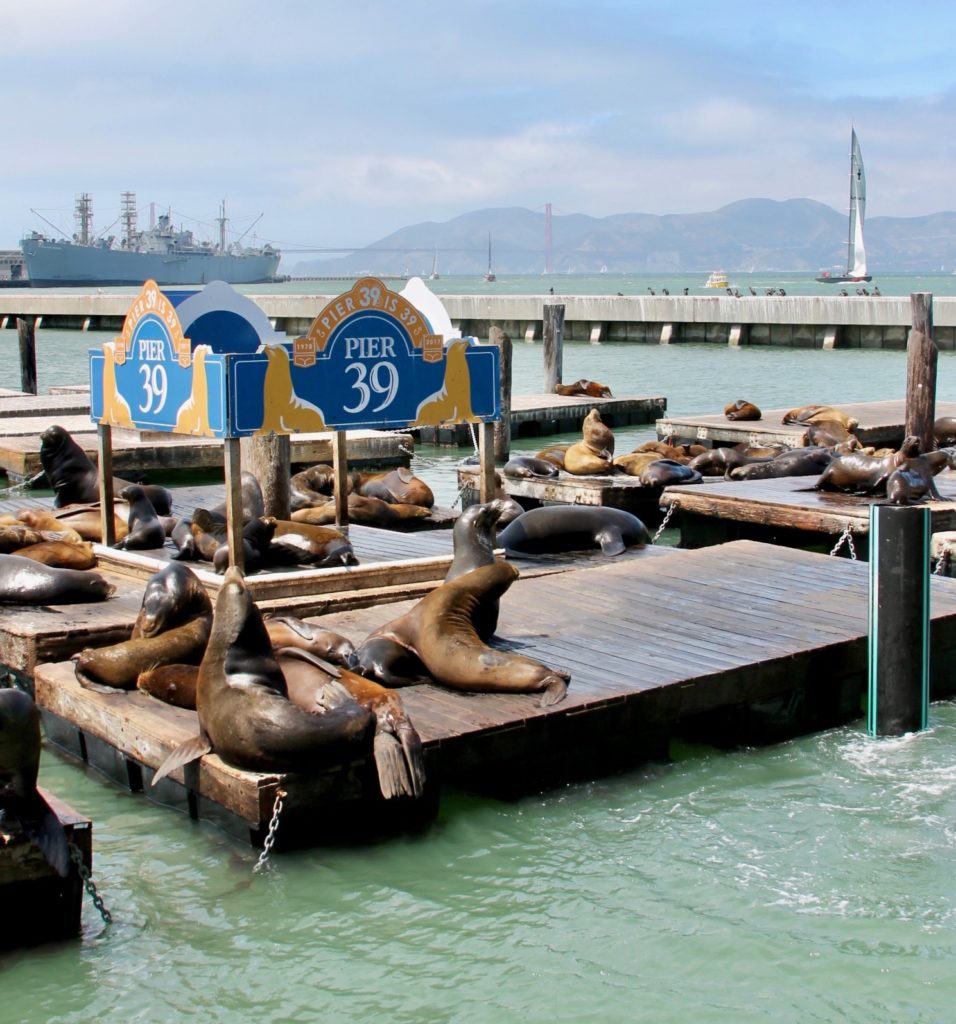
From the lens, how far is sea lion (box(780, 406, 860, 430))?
1520 centimetres

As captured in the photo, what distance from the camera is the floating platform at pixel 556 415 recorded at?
19000 millimetres

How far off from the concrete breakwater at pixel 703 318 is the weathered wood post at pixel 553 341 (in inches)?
409

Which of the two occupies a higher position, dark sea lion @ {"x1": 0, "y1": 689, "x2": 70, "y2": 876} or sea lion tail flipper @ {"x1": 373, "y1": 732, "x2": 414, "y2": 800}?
dark sea lion @ {"x1": 0, "y1": 689, "x2": 70, "y2": 876}

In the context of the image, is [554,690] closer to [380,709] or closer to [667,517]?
[380,709]

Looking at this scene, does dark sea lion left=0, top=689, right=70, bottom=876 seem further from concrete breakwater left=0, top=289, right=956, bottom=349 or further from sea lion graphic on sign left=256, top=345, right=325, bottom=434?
concrete breakwater left=0, top=289, right=956, bottom=349

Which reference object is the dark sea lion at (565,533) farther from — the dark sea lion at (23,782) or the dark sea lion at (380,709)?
the dark sea lion at (23,782)

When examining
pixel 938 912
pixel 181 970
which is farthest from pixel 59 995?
pixel 938 912

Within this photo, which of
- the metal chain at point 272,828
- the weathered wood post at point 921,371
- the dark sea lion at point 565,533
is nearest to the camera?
the metal chain at point 272,828

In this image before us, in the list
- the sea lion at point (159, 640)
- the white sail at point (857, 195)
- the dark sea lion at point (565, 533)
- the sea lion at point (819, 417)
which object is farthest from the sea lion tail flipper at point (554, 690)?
the white sail at point (857, 195)

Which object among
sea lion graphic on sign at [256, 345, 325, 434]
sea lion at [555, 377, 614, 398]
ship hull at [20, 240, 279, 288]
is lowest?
sea lion at [555, 377, 614, 398]

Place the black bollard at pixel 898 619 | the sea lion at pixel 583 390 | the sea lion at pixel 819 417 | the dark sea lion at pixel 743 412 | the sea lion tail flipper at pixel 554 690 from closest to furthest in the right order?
1. the sea lion tail flipper at pixel 554 690
2. the black bollard at pixel 898 619
3. the sea lion at pixel 819 417
4. the dark sea lion at pixel 743 412
5. the sea lion at pixel 583 390

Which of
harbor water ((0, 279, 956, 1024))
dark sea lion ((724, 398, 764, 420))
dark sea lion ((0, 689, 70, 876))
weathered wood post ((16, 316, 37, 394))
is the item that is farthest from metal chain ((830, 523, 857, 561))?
weathered wood post ((16, 316, 37, 394))

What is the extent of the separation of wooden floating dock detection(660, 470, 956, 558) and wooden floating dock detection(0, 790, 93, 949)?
671cm

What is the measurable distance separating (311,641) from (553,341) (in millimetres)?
15617
